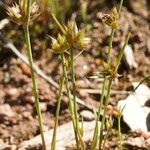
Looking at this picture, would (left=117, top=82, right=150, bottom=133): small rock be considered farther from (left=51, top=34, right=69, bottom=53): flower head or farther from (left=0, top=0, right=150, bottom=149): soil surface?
(left=51, top=34, right=69, bottom=53): flower head

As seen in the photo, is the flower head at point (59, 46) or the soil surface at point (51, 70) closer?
the flower head at point (59, 46)

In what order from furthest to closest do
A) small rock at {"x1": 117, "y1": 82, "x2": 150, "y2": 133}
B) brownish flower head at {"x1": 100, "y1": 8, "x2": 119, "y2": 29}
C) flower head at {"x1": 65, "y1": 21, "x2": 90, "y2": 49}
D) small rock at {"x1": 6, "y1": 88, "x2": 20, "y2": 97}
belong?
small rock at {"x1": 6, "y1": 88, "x2": 20, "y2": 97} → small rock at {"x1": 117, "y1": 82, "x2": 150, "y2": 133} → brownish flower head at {"x1": 100, "y1": 8, "x2": 119, "y2": 29} → flower head at {"x1": 65, "y1": 21, "x2": 90, "y2": 49}

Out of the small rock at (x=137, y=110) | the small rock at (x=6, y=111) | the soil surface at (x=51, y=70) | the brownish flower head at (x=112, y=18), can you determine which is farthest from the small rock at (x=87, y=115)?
the brownish flower head at (x=112, y=18)

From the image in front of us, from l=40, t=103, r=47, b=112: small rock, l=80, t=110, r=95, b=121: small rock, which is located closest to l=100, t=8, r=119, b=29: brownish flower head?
l=80, t=110, r=95, b=121: small rock

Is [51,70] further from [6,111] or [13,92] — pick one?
[6,111]

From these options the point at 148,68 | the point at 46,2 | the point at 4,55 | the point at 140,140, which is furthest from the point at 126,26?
the point at 140,140

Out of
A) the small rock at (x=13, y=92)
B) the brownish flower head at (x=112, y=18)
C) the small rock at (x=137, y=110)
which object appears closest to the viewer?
the brownish flower head at (x=112, y=18)

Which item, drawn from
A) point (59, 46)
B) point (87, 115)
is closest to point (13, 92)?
point (87, 115)

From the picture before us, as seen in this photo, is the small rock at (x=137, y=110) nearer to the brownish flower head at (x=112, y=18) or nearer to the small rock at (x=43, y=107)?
the small rock at (x=43, y=107)

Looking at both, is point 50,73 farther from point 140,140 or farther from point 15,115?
point 140,140
